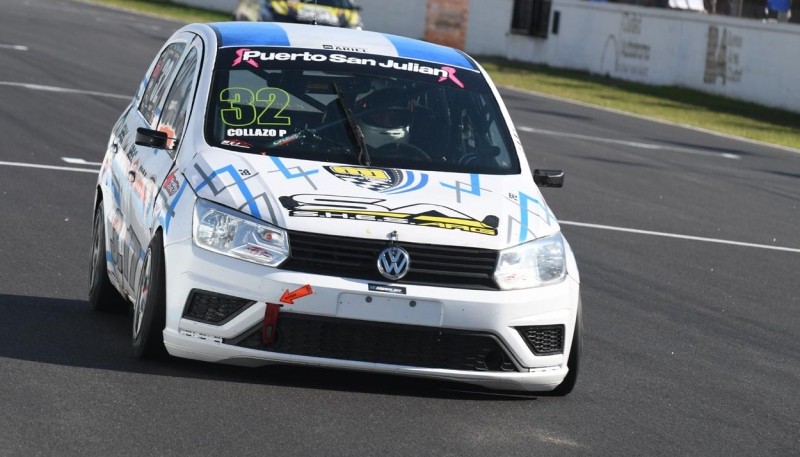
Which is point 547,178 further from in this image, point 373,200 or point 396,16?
point 396,16

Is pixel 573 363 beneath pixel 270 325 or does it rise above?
beneath

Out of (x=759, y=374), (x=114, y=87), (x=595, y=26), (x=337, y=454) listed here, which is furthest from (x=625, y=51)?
(x=337, y=454)

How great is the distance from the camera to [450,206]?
22.6 feet

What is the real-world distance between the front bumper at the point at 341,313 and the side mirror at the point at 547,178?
4.09 feet

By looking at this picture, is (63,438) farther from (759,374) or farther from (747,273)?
(747,273)

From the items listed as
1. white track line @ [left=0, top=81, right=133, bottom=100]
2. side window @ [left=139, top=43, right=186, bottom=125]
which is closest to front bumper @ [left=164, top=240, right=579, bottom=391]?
side window @ [left=139, top=43, right=186, bottom=125]

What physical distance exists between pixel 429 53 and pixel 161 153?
1561mm

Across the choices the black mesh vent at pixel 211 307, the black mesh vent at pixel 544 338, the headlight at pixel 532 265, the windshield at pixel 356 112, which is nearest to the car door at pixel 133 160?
the windshield at pixel 356 112

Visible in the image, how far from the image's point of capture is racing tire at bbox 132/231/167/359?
680 centimetres

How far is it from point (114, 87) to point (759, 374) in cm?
1610

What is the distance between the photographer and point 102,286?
829cm

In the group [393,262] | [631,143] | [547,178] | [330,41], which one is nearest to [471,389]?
[393,262]

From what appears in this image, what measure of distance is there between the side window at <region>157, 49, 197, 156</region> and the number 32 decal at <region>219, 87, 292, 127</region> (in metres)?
0.19

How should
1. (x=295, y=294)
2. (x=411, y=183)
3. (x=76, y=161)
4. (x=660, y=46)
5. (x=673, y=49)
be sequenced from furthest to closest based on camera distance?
1. (x=660, y=46)
2. (x=673, y=49)
3. (x=76, y=161)
4. (x=411, y=183)
5. (x=295, y=294)
